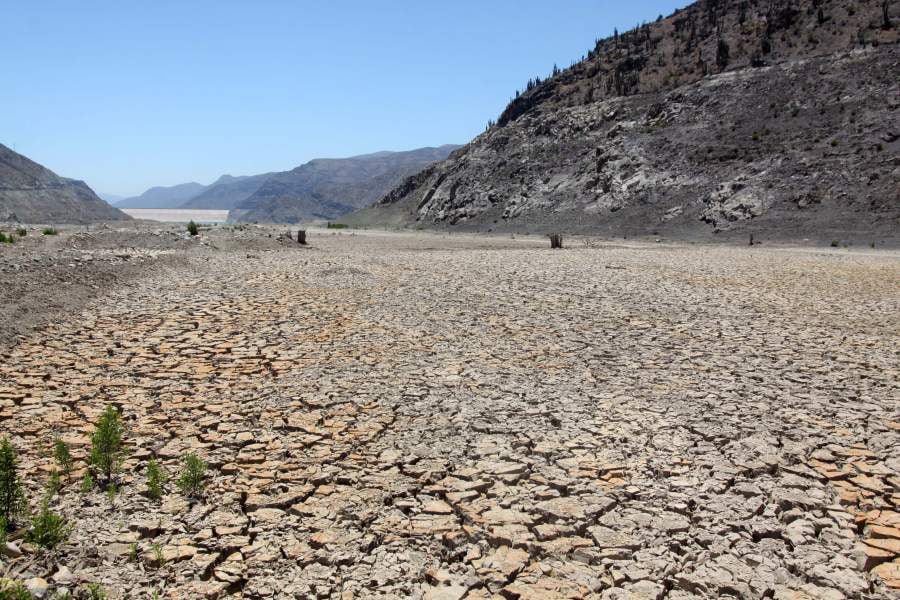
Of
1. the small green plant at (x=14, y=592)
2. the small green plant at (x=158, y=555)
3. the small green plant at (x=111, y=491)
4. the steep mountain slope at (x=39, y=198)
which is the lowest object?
the small green plant at (x=158, y=555)

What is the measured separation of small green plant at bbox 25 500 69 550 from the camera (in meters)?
3.66

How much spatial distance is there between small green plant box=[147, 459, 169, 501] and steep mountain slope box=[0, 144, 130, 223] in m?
66.9

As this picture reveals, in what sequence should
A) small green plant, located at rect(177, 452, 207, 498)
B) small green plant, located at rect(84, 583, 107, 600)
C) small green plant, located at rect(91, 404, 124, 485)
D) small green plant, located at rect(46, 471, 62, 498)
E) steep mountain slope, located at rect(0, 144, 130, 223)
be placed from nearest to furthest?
1. small green plant, located at rect(84, 583, 107, 600)
2. small green plant, located at rect(46, 471, 62, 498)
3. small green plant, located at rect(177, 452, 207, 498)
4. small green plant, located at rect(91, 404, 124, 485)
5. steep mountain slope, located at rect(0, 144, 130, 223)

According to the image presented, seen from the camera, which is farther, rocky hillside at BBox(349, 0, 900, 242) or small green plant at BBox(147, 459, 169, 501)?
rocky hillside at BBox(349, 0, 900, 242)

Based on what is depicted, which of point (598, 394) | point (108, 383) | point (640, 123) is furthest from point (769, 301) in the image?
point (640, 123)

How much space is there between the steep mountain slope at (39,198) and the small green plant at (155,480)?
6691 cm

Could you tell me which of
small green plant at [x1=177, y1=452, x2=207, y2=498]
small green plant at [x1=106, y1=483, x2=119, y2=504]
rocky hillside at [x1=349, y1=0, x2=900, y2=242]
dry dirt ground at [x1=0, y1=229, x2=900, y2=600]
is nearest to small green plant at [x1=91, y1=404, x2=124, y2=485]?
small green plant at [x1=106, y1=483, x2=119, y2=504]

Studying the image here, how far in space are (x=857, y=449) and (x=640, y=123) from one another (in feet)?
156

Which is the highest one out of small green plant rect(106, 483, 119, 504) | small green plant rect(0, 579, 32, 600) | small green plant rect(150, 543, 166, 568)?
small green plant rect(0, 579, 32, 600)

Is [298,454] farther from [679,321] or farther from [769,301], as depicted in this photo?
[769,301]

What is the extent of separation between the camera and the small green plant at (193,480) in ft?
14.4

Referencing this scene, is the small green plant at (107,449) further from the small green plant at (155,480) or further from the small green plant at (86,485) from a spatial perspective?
the small green plant at (155,480)

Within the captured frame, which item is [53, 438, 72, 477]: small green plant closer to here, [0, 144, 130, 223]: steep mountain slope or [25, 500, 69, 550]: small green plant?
[25, 500, 69, 550]: small green plant

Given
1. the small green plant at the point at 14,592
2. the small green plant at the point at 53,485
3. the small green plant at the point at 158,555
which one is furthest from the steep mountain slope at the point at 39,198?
the small green plant at the point at 14,592
